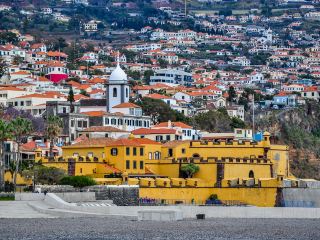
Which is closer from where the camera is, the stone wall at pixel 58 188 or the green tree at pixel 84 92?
the stone wall at pixel 58 188

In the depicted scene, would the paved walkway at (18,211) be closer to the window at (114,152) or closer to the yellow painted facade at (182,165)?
the yellow painted facade at (182,165)

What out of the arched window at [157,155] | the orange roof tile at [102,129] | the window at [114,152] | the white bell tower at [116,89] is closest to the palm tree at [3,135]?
the window at [114,152]

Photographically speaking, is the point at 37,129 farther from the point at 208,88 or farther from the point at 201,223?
the point at 208,88

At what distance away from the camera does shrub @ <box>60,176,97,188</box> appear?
326ft

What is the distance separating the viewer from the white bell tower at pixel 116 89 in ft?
463

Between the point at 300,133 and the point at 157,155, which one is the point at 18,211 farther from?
the point at 300,133

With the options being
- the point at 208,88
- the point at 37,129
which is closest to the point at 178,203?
the point at 37,129

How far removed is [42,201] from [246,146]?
61.2ft

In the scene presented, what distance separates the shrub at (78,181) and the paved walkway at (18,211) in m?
5.87

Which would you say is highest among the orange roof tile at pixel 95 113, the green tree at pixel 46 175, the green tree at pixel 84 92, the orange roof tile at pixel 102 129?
the green tree at pixel 84 92

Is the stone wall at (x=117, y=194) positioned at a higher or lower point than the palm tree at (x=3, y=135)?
lower

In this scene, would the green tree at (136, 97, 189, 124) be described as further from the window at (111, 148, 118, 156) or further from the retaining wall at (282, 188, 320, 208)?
the retaining wall at (282, 188, 320, 208)

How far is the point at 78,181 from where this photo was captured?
9950 centimetres

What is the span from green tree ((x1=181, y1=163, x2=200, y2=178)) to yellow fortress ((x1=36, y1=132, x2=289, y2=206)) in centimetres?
26
